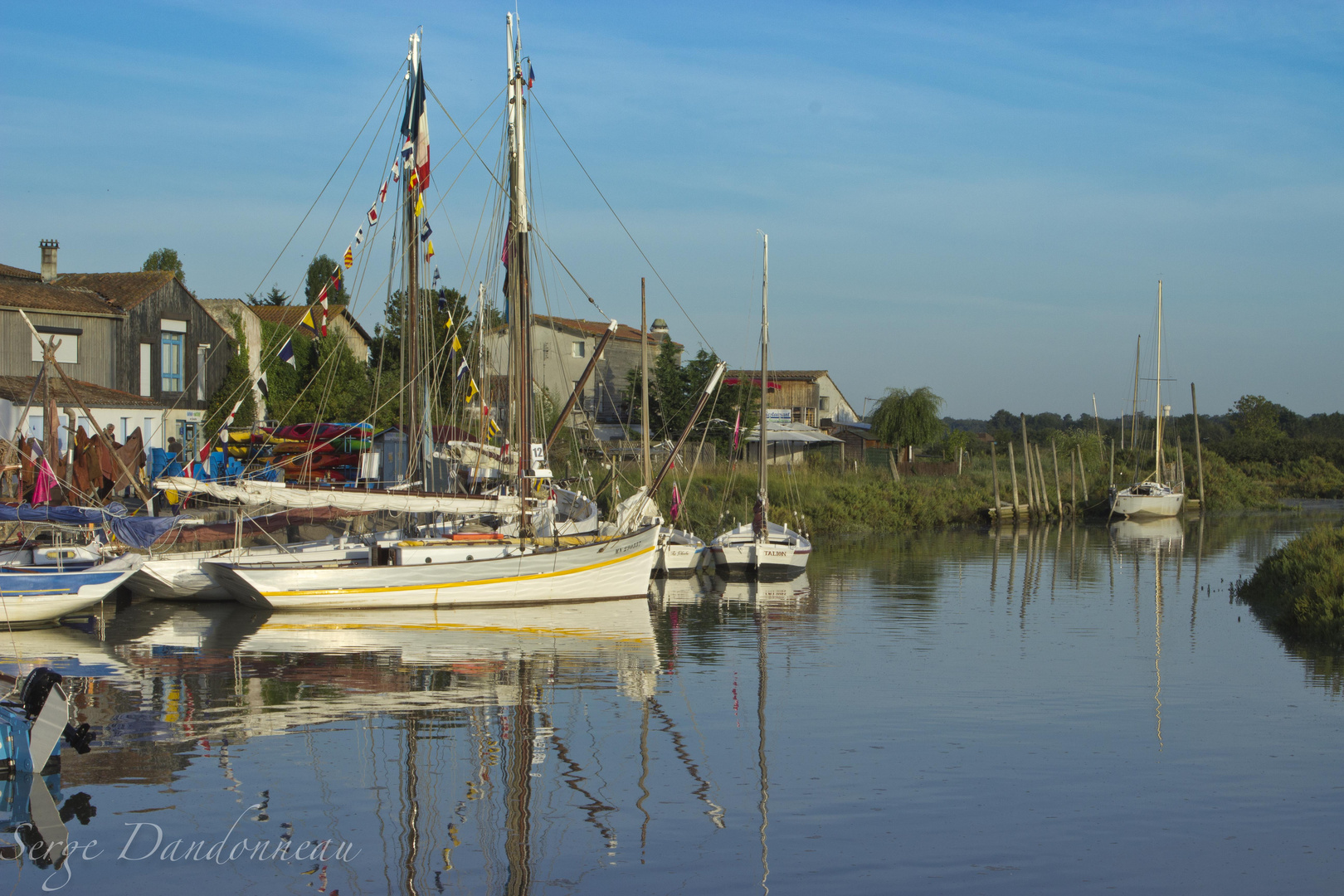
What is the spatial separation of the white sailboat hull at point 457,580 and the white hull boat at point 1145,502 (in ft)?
147

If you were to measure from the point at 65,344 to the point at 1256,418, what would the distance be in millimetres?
115114

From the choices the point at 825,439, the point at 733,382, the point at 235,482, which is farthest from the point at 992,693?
the point at 825,439

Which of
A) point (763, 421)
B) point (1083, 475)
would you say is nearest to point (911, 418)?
point (1083, 475)

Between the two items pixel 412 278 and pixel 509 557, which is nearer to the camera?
pixel 509 557

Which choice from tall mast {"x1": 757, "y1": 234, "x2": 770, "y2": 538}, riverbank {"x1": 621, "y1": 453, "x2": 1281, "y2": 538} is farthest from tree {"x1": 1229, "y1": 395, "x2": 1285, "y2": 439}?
tall mast {"x1": 757, "y1": 234, "x2": 770, "y2": 538}

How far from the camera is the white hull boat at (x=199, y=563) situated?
29.4 metres

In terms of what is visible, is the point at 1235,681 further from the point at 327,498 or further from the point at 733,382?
the point at 733,382

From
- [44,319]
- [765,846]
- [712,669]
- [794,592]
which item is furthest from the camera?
[44,319]

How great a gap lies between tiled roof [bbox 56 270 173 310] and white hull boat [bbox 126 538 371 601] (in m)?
19.0

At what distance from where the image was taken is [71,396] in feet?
134

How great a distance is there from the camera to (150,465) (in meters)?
38.2

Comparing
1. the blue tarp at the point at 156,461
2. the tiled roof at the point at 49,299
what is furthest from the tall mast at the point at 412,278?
the tiled roof at the point at 49,299

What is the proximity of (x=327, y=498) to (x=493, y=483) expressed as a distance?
27.6ft

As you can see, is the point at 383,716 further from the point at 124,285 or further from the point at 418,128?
the point at 124,285
